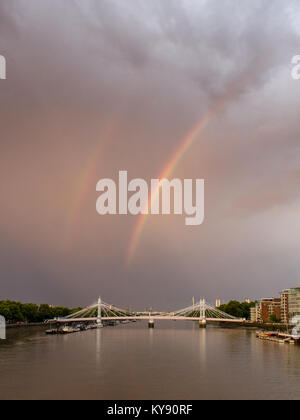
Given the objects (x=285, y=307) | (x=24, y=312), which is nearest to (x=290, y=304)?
(x=285, y=307)

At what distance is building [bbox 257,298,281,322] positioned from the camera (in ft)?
248

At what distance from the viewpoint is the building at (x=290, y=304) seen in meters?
62.8

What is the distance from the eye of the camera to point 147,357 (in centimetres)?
2877

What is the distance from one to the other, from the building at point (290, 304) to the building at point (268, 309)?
3.58m

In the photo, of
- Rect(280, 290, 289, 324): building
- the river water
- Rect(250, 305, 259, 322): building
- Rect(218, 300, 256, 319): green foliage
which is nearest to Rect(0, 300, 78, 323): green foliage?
the river water

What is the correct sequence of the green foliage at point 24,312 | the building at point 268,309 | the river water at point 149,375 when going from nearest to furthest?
1. the river water at point 149,375
2. the green foliage at point 24,312
3. the building at point 268,309

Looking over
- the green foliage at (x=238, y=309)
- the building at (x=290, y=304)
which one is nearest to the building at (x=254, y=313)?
the green foliage at (x=238, y=309)

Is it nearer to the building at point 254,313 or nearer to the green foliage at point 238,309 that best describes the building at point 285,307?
the building at point 254,313

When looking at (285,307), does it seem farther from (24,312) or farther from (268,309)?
(24,312)

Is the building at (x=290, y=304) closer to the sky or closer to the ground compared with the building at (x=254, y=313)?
closer to the sky
